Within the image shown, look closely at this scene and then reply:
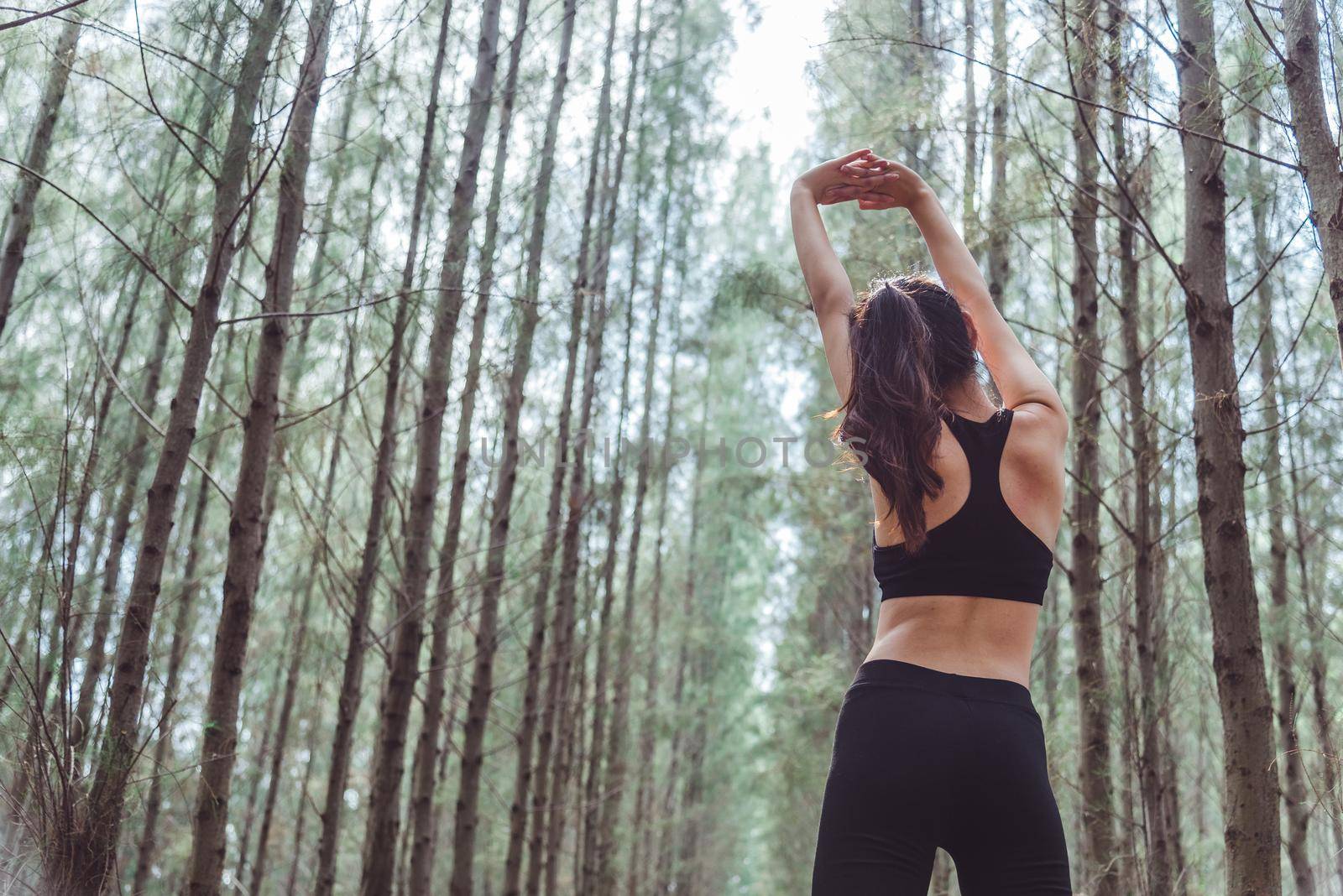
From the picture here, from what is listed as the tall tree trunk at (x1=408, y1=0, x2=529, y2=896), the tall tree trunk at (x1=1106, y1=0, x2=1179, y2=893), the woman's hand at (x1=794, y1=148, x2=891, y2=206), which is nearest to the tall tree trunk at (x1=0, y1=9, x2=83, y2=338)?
the tall tree trunk at (x1=408, y1=0, x2=529, y2=896)

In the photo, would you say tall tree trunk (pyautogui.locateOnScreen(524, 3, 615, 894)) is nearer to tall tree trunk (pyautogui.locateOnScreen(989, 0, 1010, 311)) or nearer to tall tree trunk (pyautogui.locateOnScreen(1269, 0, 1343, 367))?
tall tree trunk (pyautogui.locateOnScreen(989, 0, 1010, 311))

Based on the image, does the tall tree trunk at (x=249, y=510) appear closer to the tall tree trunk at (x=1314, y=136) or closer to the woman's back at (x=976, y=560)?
the woman's back at (x=976, y=560)

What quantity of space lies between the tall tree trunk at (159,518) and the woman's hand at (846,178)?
1912 mm

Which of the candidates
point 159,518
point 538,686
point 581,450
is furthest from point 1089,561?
point 581,450

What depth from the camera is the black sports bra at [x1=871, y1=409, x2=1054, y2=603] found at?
1.50 meters

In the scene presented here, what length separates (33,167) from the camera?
480 cm

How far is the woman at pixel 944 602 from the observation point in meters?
1.39

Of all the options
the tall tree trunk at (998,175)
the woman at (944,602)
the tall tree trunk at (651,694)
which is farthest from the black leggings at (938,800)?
the tall tree trunk at (651,694)

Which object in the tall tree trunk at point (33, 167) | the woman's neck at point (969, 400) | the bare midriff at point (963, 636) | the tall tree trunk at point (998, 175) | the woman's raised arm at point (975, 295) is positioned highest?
the tall tree trunk at point (998, 175)

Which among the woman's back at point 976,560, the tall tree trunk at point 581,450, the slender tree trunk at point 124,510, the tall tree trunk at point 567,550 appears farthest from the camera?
the tall tree trunk at point 581,450

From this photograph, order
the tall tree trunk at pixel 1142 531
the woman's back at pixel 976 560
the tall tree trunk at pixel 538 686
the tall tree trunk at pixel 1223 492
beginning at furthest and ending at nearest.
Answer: the tall tree trunk at pixel 538 686 → the tall tree trunk at pixel 1142 531 → the tall tree trunk at pixel 1223 492 → the woman's back at pixel 976 560

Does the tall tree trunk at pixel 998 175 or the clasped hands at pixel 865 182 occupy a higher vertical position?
the tall tree trunk at pixel 998 175

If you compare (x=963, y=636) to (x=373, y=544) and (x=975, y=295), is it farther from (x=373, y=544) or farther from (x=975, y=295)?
(x=373, y=544)

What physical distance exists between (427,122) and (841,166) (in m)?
4.03
